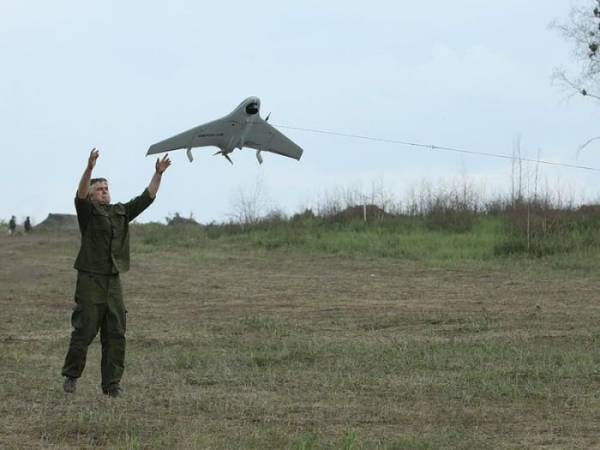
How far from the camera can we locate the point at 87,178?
24.8ft

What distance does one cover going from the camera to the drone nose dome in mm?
10414

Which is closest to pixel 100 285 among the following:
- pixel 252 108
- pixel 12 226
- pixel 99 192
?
pixel 99 192

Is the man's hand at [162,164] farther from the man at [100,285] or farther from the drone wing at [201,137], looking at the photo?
the drone wing at [201,137]

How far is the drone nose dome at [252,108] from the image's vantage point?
10.4 metres

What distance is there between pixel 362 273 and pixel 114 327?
12.1 m

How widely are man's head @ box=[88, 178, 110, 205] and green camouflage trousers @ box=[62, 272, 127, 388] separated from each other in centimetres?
53

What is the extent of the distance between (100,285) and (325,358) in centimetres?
278

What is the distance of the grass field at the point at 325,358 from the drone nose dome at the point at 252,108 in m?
2.23

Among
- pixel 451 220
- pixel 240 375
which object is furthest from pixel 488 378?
pixel 451 220

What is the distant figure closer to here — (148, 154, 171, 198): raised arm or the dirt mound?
the dirt mound

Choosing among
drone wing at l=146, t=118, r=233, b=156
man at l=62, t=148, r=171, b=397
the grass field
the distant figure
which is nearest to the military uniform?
man at l=62, t=148, r=171, b=397

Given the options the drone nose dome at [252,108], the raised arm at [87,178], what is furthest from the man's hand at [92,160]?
the drone nose dome at [252,108]

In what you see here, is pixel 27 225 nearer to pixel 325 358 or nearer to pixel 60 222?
pixel 60 222

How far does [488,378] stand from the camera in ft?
27.9
